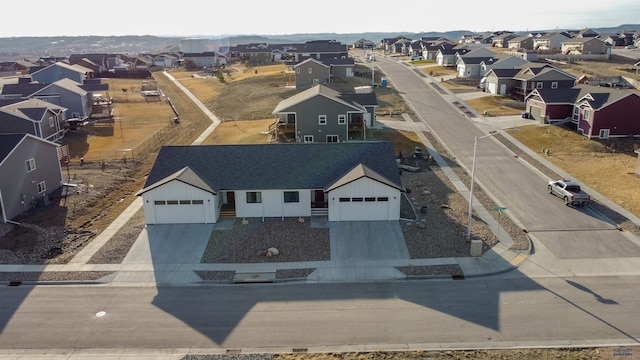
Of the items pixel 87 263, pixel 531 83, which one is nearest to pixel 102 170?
pixel 87 263

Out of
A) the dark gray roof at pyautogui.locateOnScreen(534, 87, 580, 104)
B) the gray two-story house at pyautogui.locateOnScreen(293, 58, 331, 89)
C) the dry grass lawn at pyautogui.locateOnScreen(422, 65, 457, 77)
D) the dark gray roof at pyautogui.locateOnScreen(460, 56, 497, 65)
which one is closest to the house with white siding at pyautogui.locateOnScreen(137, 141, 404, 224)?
the dark gray roof at pyautogui.locateOnScreen(534, 87, 580, 104)

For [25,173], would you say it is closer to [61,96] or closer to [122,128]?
[122,128]

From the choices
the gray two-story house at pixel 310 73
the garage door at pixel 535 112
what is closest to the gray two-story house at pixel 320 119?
the garage door at pixel 535 112

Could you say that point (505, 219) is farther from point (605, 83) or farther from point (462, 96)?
point (605, 83)

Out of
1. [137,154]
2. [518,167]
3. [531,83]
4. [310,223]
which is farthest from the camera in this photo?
[531,83]

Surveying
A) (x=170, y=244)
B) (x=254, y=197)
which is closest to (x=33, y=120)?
(x=170, y=244)

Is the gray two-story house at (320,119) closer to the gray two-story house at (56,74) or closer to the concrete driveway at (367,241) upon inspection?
the concrete driveway at (367,241)

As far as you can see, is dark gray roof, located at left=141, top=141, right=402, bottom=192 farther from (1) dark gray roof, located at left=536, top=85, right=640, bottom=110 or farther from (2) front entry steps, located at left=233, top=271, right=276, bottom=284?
(1) dark gray roof, located at left=536, top=85, right=640, bottom=110
